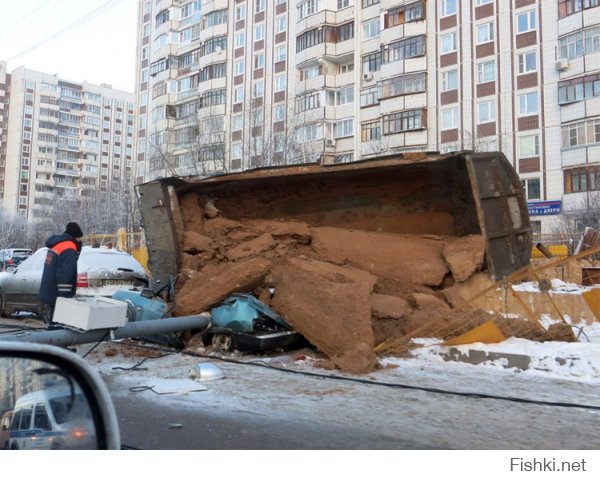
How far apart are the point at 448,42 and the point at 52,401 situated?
130 feet

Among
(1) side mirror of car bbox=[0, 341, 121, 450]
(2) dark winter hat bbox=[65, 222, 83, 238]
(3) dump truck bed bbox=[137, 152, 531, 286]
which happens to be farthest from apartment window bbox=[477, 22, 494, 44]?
(1) side mirror of car bbox=[0, 341, 121, 450]

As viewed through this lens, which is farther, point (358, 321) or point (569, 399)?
point (358, 321)

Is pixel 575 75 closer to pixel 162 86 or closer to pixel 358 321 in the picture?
pixel 358 321

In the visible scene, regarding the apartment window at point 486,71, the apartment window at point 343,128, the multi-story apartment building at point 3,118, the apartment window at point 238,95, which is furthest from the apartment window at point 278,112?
the multi-story apartment building at point 3,118

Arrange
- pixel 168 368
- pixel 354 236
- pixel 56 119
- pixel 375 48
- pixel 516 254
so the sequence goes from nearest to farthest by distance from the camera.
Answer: pixel 168 368 → pixel 516 254 → pixel 354 236 → pixel 375 48 → pixel 56 119

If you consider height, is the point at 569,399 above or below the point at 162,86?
below

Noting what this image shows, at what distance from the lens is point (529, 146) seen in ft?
112

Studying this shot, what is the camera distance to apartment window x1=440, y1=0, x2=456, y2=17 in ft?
121

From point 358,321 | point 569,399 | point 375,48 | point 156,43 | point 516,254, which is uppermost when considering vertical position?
point 156,43

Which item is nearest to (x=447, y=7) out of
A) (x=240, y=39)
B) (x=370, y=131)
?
(x=370, y=131)

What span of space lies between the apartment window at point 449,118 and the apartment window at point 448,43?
163 inches

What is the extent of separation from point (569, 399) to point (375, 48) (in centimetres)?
3909

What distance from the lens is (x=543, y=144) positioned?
110 feet

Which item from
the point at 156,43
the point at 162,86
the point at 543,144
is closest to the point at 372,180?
the point at 543,144
